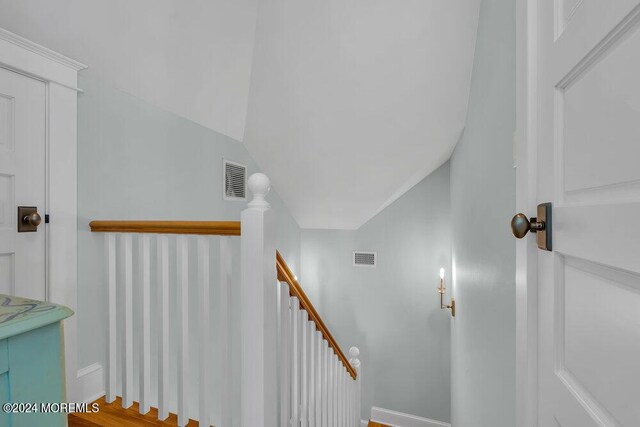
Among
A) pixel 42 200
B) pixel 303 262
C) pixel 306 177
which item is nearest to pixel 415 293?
pixel 303 262

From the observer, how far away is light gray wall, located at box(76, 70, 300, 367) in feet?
5.41

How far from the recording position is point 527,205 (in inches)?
29.7

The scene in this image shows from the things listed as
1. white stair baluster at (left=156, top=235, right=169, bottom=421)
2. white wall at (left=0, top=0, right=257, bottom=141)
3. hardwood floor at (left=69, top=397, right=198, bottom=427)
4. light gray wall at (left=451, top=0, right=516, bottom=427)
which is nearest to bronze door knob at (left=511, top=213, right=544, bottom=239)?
light gray wall at (left=451, top=0, right=516, bottom=427)

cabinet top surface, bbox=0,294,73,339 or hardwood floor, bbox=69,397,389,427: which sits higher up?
cabinet top surface, bbox=0,294,73,339

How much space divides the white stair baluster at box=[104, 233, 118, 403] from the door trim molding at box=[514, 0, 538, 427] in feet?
5.72

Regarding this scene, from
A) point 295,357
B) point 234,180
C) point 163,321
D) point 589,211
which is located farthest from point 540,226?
point 234,180

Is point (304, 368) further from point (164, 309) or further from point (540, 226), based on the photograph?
point (540, 226)

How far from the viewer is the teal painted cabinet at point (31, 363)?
56 cm

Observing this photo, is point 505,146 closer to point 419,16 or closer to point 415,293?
point 419,16

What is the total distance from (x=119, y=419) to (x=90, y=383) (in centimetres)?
36

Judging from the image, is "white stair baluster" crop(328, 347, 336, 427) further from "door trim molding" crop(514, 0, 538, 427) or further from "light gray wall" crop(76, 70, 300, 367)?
"door trim molding" crop(514, 0, 538, 427)

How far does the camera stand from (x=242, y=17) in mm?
2223

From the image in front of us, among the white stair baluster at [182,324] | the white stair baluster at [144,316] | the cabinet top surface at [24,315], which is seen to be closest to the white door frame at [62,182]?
the white stair baluster at [144,316]

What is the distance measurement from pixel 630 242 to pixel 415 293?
150 inches
